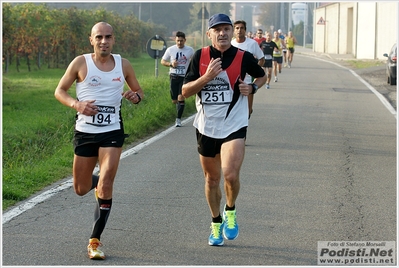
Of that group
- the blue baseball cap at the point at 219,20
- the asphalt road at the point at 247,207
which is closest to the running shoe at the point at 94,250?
the asphalt road at the point at 247,207

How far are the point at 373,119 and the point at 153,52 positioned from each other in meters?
7.69

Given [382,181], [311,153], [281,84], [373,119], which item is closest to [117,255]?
[382,181]

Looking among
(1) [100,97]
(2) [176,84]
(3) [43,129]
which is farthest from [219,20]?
(3) [43,129]

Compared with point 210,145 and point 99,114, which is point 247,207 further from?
point 99,114

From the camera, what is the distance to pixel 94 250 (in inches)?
254

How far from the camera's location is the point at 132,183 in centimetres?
986

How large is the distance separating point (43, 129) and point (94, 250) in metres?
10.0

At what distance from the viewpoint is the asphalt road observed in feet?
21.8

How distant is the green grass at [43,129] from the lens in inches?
395

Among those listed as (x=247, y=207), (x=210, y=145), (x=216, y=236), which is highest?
(x=210, y=145)

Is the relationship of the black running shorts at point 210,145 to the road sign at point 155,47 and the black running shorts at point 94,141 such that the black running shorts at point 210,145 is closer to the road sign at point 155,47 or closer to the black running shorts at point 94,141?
the black running shorts at point 94,141

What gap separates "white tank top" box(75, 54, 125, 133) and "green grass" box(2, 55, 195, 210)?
7.31 ft

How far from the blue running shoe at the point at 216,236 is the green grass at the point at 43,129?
8.57 feet

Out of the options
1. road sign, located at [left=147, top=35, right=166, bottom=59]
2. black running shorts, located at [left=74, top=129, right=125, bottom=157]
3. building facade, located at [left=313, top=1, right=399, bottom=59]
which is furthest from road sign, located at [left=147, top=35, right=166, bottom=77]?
building facade, located at [left=313, top=1, right=399, bottom=59]
